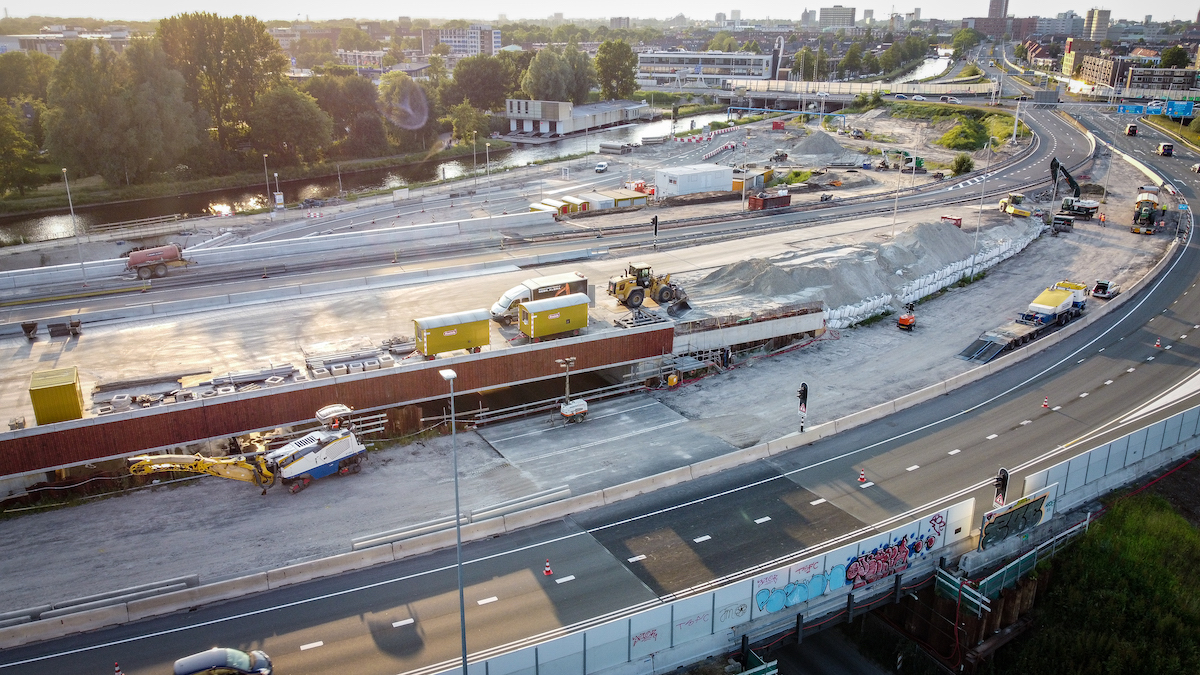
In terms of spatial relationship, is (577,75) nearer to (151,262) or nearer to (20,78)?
(20,78)

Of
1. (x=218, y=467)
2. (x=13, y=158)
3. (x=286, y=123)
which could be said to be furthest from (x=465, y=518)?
(x=286, y=123)

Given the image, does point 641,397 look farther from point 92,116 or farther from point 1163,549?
point 92,116

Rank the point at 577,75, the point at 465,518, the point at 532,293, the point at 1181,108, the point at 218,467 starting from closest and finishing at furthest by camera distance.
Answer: the point at 465,518, the point at 218,467, the point at 532,293, the point at 1181,108, the point at 577,75

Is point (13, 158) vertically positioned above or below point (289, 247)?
above

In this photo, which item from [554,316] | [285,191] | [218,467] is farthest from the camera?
[285,191]

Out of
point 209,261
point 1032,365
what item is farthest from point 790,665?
point 209,261

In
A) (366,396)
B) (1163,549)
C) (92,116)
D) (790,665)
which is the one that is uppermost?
(92,116)

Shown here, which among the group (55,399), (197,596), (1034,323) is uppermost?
(55,399)
